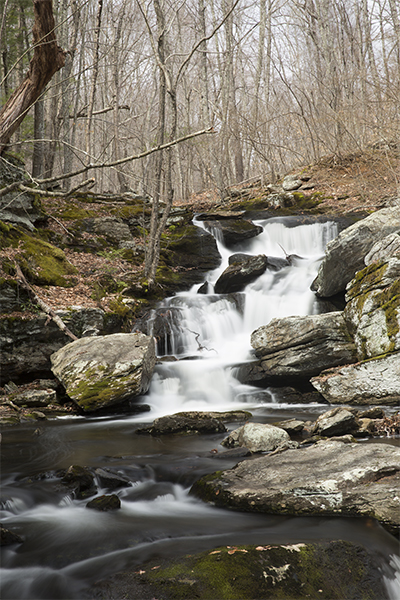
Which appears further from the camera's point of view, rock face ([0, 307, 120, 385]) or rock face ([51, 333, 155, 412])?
rock face ([0, 307, 120, 385])

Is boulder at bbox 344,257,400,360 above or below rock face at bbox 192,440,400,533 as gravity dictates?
above

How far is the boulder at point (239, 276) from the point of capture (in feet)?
37.0

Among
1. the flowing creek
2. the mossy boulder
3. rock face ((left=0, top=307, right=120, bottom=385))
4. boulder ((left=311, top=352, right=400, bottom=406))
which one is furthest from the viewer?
rock face ((left=0, top=307, right=120, bottom=385))

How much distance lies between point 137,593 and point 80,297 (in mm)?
7714

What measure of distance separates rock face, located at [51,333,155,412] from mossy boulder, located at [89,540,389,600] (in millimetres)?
4454

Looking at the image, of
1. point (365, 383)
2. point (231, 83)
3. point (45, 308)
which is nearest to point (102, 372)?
point (45, 308)

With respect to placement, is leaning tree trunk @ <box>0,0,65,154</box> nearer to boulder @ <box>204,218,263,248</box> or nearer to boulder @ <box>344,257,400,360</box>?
boulder @ <box>344,257,400,360</box>

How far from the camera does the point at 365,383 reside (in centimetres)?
656

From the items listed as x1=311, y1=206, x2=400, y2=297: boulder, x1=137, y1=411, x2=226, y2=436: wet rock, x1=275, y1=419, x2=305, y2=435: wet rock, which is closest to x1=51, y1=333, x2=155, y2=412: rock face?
x1=137, y1=411, x2=226, y2=436: wet rock

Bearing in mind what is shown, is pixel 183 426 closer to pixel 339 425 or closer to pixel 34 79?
A: pixel 339 425

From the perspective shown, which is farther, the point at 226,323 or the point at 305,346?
the point at 226,323

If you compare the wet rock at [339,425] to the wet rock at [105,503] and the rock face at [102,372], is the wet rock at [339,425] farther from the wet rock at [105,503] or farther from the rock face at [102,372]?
the rock face at [102,372]

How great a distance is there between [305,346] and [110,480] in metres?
4.64

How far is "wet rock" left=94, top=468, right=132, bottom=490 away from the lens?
4.14m
